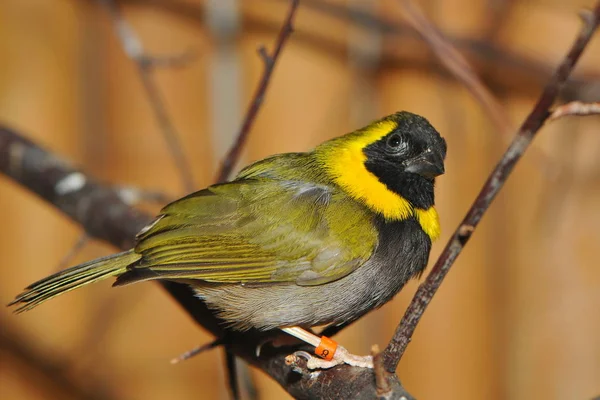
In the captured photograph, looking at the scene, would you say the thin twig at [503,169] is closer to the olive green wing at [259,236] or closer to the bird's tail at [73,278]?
the olive green wing at [259,236]

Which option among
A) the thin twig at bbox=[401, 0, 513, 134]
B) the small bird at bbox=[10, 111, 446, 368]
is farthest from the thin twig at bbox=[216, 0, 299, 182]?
the thin twig at bbox=[401, 0, 513, 134]

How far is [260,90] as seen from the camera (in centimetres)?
261

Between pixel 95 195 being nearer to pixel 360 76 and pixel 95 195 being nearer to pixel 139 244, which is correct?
pixel 139 244

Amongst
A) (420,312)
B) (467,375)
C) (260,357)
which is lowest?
(420,312)

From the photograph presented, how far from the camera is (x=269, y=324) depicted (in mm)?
2451

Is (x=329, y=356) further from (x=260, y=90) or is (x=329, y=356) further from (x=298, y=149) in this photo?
(x=298, y=149)

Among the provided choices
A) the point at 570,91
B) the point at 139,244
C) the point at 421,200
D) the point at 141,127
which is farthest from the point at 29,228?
the point at 570,91

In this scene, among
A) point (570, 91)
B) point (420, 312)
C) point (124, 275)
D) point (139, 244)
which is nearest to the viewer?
point (420, 312)

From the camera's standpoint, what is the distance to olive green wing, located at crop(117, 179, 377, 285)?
243 centimetres

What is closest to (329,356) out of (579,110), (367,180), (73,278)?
(367,180)

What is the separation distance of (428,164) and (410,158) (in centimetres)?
8

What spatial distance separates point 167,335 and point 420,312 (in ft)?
8.59

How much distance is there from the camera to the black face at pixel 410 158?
2.51 metres

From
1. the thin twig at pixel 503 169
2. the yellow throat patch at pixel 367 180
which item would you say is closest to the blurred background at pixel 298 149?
the yellow throat patch at pixel 367 180
